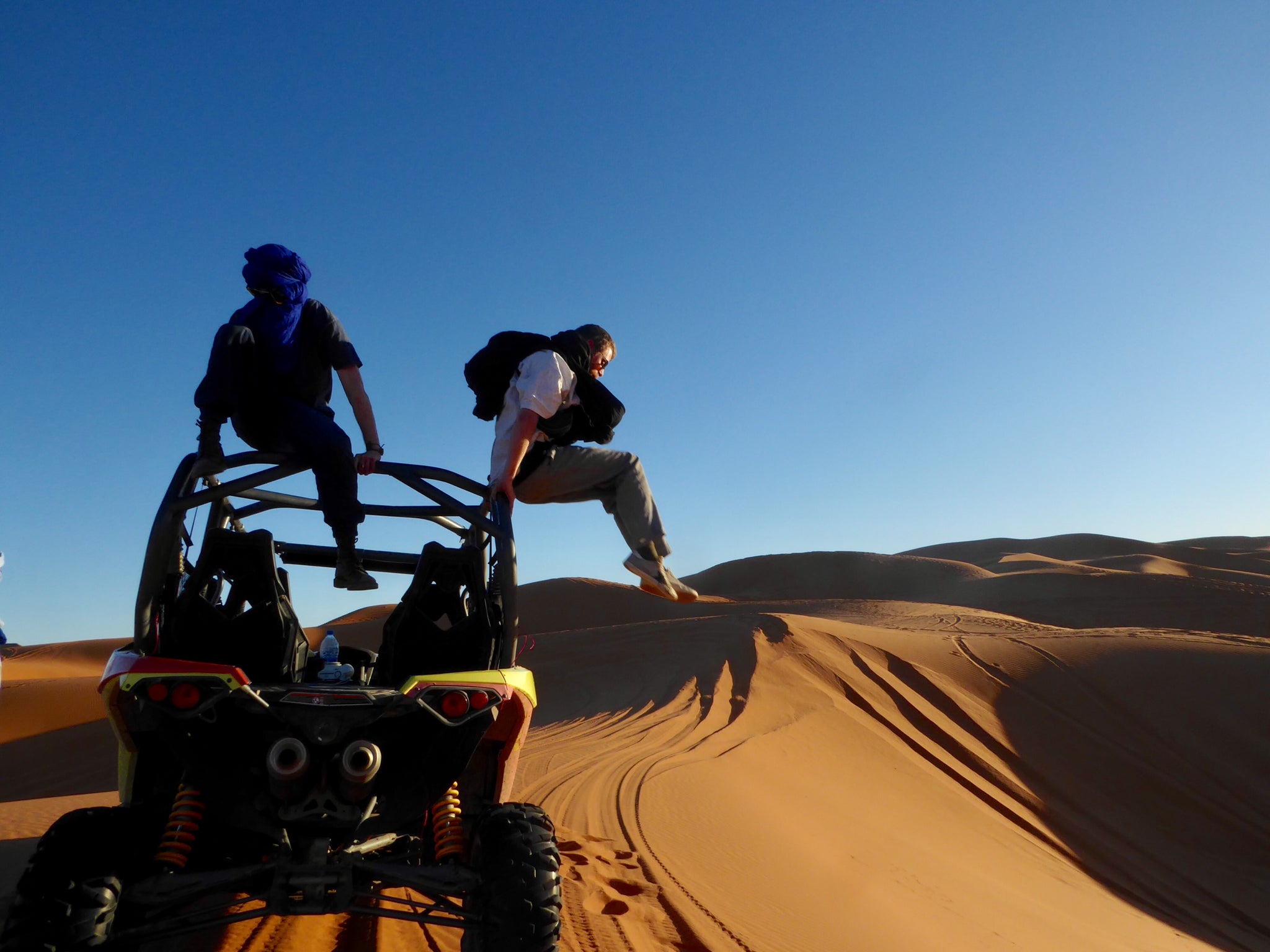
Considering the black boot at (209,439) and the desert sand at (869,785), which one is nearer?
the black boot at (209,439)

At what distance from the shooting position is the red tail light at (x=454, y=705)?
2498mm

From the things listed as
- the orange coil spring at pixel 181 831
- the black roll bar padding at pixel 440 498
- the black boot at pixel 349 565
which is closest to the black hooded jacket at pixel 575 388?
the black roll bar padding at pixel 440 498

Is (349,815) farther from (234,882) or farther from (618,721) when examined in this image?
(618,721)

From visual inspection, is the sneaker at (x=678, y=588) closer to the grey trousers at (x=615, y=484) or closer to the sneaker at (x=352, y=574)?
the grey trousers at (x=615, y=484)

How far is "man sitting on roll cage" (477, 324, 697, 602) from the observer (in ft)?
12.0

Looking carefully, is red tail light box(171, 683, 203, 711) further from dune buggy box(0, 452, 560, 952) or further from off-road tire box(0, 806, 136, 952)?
off-road tire box(0, 806, 136, 952)

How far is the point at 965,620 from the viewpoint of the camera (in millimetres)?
18969

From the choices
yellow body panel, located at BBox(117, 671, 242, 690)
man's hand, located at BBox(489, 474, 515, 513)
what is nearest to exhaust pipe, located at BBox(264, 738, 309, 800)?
yellow body panel, located at BBox(117, 671, 242, 690)

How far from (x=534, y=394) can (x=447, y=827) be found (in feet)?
5.33

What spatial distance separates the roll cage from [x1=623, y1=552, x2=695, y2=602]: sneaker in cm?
62

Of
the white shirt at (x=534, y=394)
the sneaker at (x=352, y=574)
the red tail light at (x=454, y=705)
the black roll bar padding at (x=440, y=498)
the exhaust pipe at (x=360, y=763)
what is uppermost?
the white shirt at (x=534, y=394)

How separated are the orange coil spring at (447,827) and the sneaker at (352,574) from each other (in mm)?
944

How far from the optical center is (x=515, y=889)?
2342 millimetres

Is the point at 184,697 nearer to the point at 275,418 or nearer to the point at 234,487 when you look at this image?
the point at 234,487
